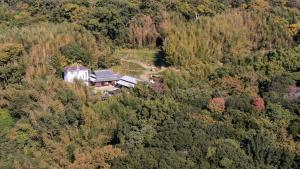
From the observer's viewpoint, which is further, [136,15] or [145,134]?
[136,15]

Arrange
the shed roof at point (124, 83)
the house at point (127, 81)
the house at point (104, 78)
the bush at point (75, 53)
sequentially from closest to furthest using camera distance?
the shed roof at point (124, 83) → the house at point (127, 81) → the house at point (104, 78) → the bush at point (75, 53)

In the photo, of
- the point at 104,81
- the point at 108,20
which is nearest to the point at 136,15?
the point at 108,20

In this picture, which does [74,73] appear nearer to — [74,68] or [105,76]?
[74,68]

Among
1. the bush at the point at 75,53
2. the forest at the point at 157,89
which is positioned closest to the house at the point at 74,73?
the forest at the point at 157,89

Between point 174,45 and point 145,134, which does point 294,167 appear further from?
point 174,45

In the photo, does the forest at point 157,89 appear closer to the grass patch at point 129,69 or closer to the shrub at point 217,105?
the shrub at point 217,105

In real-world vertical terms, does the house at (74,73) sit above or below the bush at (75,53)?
below

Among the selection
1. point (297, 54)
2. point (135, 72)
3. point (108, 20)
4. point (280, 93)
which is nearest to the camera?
point (280, 93)

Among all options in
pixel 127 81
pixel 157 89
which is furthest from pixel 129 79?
pixel 157 89
